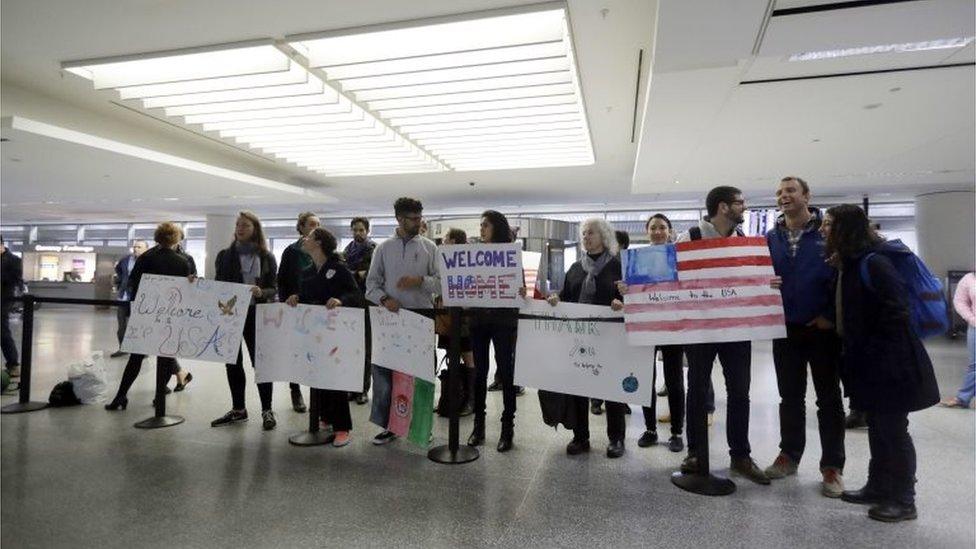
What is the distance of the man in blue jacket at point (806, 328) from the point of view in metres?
2.61

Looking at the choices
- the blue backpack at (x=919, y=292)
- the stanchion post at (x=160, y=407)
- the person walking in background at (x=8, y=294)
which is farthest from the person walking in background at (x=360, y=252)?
the blue backpack at (x=919, y=292)

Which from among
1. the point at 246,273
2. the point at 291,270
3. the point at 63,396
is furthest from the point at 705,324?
the point at 63,396

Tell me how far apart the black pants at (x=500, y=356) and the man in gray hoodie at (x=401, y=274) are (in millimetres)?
417

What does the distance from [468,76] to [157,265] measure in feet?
11.1

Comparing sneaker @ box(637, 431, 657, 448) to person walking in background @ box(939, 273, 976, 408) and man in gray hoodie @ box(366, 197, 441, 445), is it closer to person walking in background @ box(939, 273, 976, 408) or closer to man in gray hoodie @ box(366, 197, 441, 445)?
man in gray hoodie @ box(366, 197, 441, 445)

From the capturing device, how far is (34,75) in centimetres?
539

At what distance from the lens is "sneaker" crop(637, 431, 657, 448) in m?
3.30

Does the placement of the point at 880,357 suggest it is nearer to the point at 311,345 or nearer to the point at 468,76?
the point at 311,345

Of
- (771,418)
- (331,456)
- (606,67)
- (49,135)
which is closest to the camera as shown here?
(331,456)

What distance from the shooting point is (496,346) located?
3.19 metres

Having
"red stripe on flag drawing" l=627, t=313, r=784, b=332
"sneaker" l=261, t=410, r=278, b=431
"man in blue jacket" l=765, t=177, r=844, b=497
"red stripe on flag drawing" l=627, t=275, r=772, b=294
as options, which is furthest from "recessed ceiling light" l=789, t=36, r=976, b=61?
"sneaker" l=261, t=410, r=278, b=431

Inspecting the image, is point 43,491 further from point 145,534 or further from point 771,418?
point 771,418

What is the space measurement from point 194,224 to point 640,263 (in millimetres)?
20671

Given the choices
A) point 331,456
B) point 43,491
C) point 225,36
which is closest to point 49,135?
point 225,36
